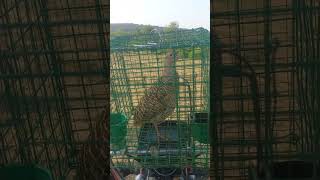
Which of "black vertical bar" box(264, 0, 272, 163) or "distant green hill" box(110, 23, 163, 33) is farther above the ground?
"distant green hill" box(110, 23, 163, 33)

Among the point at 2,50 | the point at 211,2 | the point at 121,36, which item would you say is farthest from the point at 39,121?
the point at 211,2

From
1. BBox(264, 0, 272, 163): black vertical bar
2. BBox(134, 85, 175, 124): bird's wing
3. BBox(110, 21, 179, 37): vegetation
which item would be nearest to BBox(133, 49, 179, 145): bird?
BBox(134, 85, 175, 124): bird's wing

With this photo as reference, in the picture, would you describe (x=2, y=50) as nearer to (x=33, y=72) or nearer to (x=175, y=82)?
(x=33, y=72)

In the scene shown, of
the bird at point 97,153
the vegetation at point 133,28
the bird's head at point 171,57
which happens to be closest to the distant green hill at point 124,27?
the vegetation at point 133,28

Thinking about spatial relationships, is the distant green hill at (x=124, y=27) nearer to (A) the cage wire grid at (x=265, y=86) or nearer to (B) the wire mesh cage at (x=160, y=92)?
(B) the wire mesh cage at (x=160, y=92)

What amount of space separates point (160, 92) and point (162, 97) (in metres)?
0.02

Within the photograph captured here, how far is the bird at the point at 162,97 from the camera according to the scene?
142cm

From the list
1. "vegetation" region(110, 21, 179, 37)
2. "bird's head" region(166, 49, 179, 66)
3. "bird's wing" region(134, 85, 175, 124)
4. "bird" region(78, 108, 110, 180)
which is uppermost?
"vegetation" region(110, 21, 179, 37)

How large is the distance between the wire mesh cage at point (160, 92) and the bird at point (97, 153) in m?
0.07

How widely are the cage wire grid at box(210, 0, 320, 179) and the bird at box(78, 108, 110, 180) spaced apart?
1.17 ft

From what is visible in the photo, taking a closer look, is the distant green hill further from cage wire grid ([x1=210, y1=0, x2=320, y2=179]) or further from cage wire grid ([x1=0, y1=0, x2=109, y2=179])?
cage wire grid ([x1=210, y1=0, x2=320, y2=179])

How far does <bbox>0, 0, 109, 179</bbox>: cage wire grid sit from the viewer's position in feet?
4.28

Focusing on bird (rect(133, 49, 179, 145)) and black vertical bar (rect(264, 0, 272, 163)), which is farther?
bird (rect(133, 49, 179, 145))

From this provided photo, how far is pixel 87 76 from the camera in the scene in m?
1.33
